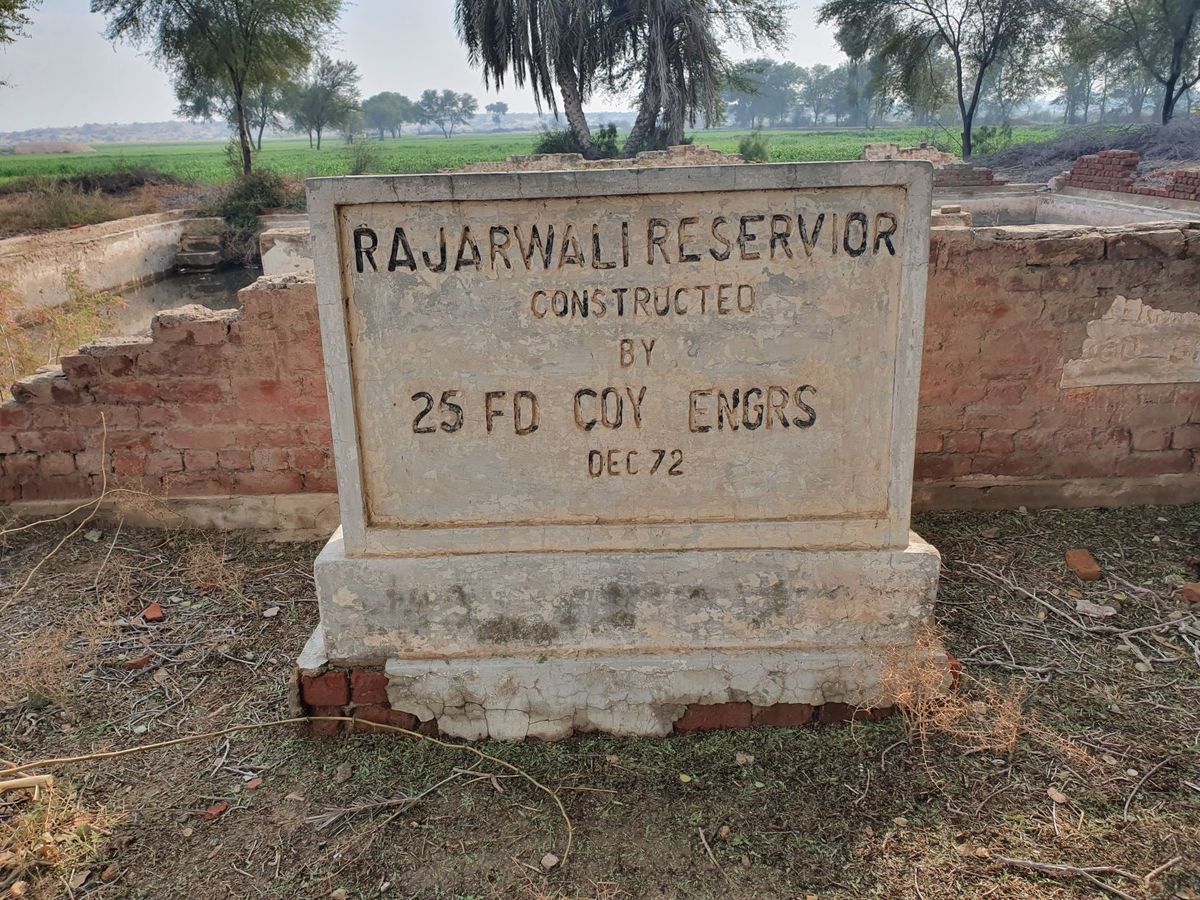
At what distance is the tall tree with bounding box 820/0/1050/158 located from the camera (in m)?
27.2

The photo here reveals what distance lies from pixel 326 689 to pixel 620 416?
59.2 inches

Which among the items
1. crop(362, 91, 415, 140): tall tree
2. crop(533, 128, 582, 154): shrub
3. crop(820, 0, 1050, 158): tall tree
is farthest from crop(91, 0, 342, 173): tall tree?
crop(362, 91, 415, 140): tall tree

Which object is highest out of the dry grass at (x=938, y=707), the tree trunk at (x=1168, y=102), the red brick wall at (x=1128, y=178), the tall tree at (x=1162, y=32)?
the tall tree at (x=1162, y=32)

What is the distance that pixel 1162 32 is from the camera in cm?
2823

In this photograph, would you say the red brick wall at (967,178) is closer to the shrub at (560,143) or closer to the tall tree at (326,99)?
the shrub at (560,143)

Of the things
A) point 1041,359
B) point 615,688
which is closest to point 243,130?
point 1041,359

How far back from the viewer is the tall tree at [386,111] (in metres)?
123

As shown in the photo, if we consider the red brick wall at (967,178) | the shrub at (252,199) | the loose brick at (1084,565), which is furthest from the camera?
the shrub at (252,199)

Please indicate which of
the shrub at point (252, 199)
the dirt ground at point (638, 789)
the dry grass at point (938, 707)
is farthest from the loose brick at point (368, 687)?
the shrub at point (252, 199)

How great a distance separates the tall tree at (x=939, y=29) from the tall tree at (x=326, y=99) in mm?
41217

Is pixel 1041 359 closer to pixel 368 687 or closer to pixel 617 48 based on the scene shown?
pixel 368 687

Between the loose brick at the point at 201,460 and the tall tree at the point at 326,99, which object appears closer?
the loose brick at the point at 201,460

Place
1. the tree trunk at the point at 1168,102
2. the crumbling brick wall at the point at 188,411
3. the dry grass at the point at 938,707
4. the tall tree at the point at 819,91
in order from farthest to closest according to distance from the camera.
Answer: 1. the tall tree at the point at 819,91
2. the tree trunk at the point at 1168,102
3. the crumbling brick wall at the point at 188,411
4. the dry grass at the point at 938,707

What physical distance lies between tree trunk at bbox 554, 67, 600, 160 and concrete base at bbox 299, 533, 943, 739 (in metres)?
25.3
